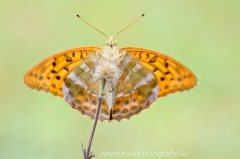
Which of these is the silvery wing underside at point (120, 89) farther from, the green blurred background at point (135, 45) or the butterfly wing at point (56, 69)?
the green blurred background at point (135, 45)

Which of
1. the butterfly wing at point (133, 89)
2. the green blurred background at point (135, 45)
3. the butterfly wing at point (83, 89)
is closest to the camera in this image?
the butterfly wing at point (83, 89)

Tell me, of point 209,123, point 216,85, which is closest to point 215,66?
point 216,85

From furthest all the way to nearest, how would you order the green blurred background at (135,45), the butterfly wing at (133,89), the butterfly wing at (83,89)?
1. the green blurred background at (135,45)
2. the butterfly wing at (133,89)
3. the butterfly wing at (83,89)

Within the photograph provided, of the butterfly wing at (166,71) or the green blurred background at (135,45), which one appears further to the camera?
the green blurred background at (135,45)

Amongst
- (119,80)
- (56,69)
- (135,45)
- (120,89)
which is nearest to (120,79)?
(119,80)

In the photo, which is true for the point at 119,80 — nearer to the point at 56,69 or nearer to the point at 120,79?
the point at 120,79

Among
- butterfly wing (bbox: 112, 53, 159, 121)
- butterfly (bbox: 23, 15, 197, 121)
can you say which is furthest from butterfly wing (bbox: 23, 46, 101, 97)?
butterfly wing (bbox: 112, 53, 159, 121)

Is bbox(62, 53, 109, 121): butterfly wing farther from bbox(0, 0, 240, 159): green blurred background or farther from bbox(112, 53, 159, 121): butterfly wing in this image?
bbox(0, 0, 240, 159): green blurred background

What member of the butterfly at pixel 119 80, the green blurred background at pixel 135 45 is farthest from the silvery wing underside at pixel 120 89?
the green blurred background at pixel 135 45
